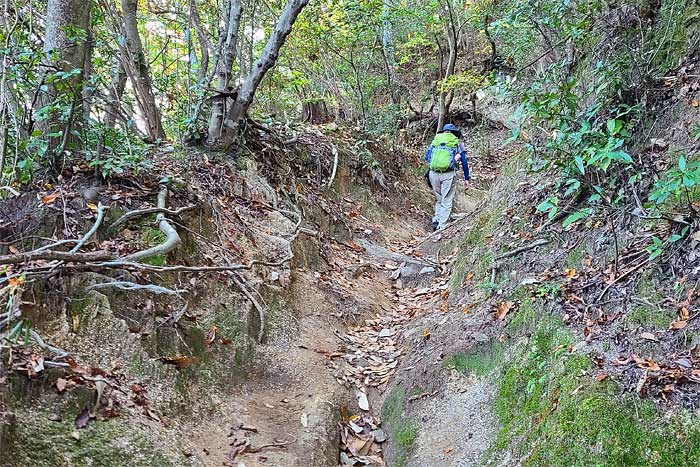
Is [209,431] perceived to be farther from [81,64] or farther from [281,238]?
[81,64]

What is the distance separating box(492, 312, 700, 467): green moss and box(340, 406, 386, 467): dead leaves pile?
1140 mm

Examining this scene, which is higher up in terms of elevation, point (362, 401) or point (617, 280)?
point (617, 280)

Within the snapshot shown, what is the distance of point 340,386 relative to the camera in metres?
4.99

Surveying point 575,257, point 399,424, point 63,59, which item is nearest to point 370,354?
point 399,424

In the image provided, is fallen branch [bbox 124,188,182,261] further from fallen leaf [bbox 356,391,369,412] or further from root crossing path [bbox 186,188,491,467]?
fallen leaf [bbox 356,391,369,412]

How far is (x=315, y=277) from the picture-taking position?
22.3ft

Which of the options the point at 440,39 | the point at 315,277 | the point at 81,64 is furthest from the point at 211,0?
the point at 440,39

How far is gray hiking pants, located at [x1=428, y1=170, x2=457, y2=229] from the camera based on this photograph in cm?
965

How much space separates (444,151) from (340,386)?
5716 mm

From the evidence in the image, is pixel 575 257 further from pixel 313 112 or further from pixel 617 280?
pixel 313 112

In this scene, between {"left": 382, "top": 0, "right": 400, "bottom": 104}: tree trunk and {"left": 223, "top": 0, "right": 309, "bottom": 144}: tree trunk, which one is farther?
{"left": 382, "top": 0, "right": 400, "bottom": 104}: tree trunk

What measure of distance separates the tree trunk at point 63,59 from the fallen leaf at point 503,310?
14.4 ft

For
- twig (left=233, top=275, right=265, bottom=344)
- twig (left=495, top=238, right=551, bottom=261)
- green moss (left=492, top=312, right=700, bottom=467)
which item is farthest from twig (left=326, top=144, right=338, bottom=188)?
green moss (left=492, top=312, right=700, bottom=467)

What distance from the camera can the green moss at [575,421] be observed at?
2717mm
